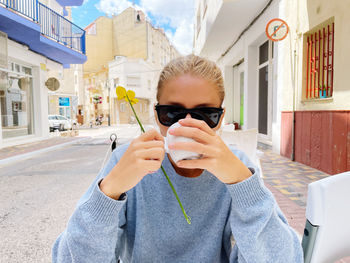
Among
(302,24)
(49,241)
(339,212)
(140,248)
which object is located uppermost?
(302,24)

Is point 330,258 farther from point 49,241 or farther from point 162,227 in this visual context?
point 49,241

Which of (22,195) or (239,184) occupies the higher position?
(239,184)

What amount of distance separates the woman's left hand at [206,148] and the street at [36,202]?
6.54 ft

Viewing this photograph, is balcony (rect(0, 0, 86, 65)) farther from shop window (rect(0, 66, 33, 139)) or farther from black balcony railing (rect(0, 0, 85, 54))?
shop window (rect(0, 66, 33, 139))

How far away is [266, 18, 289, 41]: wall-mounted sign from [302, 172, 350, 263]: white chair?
5.95m

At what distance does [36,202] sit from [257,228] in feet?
11.7

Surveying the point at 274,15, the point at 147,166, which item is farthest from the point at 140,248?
the point at 274,15

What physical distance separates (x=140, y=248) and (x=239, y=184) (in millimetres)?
466

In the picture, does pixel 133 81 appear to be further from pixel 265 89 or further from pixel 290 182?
pixel 290 182

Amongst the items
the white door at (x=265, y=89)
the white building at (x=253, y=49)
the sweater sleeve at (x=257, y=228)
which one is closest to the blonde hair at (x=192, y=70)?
the sweater sleeve at (x=257, y=228)

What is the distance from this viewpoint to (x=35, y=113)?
1176cm

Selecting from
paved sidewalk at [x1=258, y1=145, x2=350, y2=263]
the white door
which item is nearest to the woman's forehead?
paved sidewalk at [x1=258, y1=145, x2=350, y2=263]

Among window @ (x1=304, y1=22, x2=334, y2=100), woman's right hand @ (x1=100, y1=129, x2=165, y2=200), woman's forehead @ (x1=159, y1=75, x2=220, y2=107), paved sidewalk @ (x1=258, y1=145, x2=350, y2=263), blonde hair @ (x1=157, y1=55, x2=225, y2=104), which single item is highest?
window @ (x1=304, y1=22, x2=334, y2=100)

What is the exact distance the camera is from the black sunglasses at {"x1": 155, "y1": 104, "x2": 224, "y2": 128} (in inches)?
38.1
